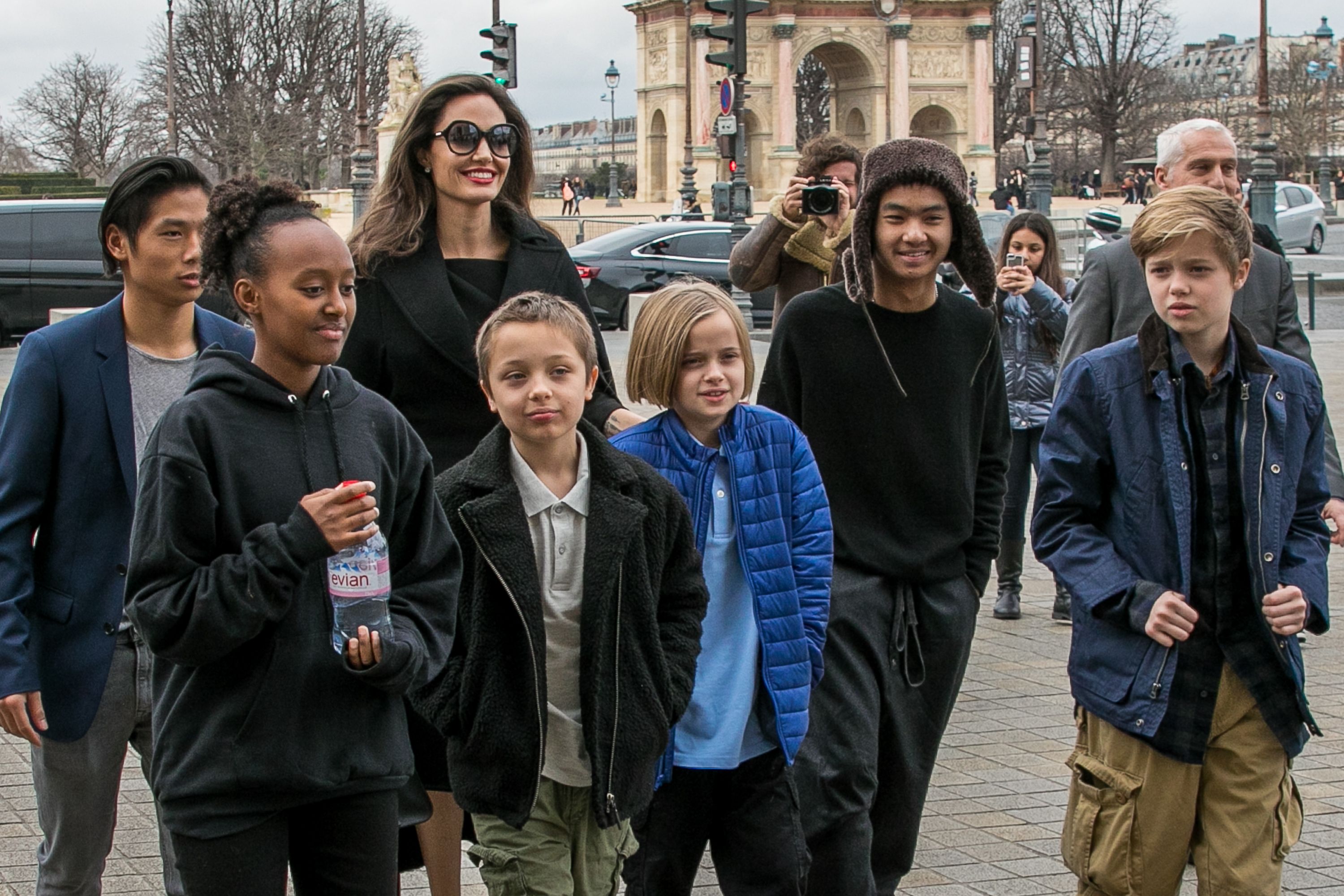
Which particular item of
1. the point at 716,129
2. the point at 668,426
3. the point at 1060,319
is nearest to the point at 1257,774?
the point at 668,426

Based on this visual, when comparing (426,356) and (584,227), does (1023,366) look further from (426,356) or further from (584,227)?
(584,227)

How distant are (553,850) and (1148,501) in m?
1.46

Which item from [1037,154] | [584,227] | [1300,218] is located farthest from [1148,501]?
[1300,218]

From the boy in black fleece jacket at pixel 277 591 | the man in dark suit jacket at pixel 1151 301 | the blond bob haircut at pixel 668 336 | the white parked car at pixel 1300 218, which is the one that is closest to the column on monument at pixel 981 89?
the white parked car at pixel 1300 218

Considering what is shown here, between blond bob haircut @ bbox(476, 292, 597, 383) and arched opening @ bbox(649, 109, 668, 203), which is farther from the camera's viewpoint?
arched opening @ bbox(649, 109, 668, 203)

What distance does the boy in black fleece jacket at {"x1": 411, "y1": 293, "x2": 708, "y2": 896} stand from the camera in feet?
10.6

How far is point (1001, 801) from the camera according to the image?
5246mm

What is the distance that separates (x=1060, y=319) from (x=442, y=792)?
4633 millimetres

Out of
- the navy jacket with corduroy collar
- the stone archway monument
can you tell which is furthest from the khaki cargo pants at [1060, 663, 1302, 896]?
the stone archway monument

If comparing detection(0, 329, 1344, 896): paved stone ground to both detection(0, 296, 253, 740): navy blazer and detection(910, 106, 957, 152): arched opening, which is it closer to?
detection(0, 296, 253, 740): navy blazer

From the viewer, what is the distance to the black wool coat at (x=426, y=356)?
4066 millimetres

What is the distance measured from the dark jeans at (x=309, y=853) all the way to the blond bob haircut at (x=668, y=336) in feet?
3.66

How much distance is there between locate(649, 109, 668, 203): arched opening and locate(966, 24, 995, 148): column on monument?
13.9 m

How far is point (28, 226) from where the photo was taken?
763 inches
